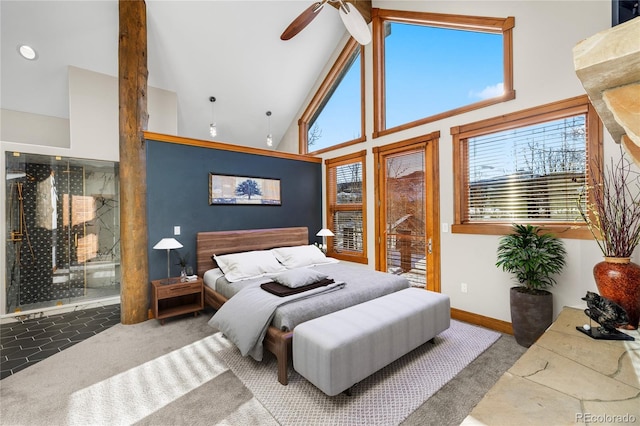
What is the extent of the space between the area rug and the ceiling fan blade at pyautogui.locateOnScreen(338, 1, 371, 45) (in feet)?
10.8

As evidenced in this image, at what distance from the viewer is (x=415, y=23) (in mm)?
4059

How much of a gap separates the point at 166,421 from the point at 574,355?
2577 millimetres

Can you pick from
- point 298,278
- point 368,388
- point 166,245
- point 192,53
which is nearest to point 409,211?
point 298,278

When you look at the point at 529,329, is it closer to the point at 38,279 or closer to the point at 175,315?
the point at 175,315

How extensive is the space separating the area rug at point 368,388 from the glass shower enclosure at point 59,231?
2.95 meters

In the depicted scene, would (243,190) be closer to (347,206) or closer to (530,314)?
(347,206)

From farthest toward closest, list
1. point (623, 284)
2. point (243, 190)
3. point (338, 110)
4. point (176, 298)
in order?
point (338, 110), point (243, 190), point (176, 298), point (623, 284)

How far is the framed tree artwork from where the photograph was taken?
165 inches

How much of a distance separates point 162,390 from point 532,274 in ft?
11.4

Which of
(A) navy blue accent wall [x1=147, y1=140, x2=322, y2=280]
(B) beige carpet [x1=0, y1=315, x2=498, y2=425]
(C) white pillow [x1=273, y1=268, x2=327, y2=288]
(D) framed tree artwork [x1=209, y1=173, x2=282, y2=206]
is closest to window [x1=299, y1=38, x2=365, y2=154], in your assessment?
(A) navy blue accent wall [x1=147, y1=140, x2=322, y2=280]

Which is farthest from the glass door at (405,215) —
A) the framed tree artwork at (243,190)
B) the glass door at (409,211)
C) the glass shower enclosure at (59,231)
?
the glass shower enclosure at (59,231)

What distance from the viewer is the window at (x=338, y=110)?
4.93 m

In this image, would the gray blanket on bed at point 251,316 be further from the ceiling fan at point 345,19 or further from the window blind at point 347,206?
the ceiling fan at point 345,19

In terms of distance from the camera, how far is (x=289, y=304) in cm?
250
